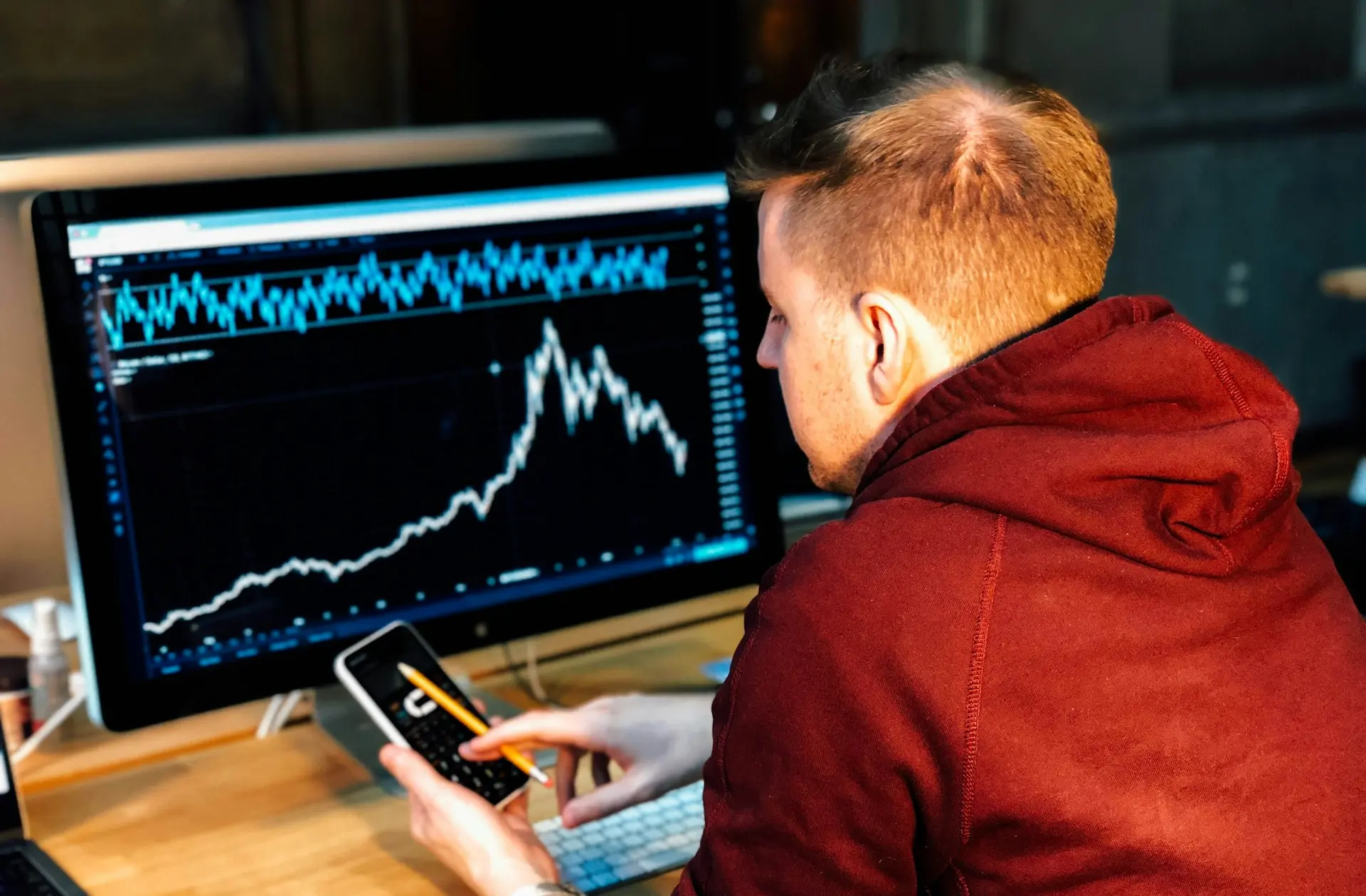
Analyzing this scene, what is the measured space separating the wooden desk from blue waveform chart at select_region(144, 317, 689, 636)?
0.56ft

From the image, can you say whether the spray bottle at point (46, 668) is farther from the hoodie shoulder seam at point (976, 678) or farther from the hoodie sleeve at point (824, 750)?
the hoodie shoulder seam at point (976, 678)

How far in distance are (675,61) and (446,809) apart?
2223 millimetres

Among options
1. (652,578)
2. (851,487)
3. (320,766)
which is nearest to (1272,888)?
(851,487)

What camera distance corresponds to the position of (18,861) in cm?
104

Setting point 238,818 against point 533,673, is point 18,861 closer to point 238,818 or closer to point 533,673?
point 238,818

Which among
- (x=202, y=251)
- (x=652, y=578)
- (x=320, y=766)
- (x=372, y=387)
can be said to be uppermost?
(x=202, y=251)

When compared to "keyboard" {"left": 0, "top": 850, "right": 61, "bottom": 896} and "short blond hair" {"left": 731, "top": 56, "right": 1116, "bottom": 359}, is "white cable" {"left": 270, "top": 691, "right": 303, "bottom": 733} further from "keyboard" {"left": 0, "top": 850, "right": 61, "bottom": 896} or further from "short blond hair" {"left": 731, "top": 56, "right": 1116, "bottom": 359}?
"short blond hair" {"left": 731, "top": 56, "right": 1116, "bottom": 359}

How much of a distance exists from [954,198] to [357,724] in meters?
0.72

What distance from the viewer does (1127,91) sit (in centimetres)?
276

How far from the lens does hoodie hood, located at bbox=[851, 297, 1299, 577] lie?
2.35ft

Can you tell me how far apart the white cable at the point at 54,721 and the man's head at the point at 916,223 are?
71 centimetres

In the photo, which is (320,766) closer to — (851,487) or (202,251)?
(202,251)

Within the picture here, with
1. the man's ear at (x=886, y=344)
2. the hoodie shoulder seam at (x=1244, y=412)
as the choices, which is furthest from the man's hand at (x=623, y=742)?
the hoodie shoulder seam at (x=1244, y=412)

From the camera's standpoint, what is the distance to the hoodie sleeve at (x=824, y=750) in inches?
28.1
